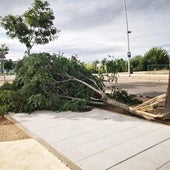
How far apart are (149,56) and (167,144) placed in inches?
1457

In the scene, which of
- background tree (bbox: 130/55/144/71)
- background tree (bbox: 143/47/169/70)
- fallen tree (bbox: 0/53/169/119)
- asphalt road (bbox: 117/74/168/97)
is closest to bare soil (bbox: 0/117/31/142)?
fallen tree (bbox: 0/53/169/119)

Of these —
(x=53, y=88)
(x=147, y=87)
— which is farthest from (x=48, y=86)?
(x=147, y=87)

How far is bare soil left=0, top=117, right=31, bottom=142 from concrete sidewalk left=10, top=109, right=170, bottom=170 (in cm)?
25

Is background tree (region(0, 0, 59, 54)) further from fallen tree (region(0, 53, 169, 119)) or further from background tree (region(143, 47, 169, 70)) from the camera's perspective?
background tree (region(143, 47, 169, 70))

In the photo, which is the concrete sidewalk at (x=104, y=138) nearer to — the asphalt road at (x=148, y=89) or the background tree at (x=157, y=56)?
the asphalt road at (x=148, y=89)

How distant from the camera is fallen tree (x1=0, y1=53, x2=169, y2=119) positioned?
8.55 metres

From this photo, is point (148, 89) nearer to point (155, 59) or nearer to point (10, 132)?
point (10, 132)

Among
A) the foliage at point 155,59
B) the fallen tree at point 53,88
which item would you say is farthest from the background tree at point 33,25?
the foliage at point 155,59

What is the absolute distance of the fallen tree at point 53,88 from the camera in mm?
8547

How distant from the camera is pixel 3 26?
17625 mm

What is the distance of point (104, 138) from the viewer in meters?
5.42

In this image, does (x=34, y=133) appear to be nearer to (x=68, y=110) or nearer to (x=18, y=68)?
(x=68, y=110)

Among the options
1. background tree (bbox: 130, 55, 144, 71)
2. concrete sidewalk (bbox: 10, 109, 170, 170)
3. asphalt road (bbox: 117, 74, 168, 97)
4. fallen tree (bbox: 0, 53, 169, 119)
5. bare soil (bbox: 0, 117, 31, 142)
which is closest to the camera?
concrete sidewalk (bbox: 10, 109, 170, 170)

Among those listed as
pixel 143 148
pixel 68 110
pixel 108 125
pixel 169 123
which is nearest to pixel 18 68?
pixel 68 110
